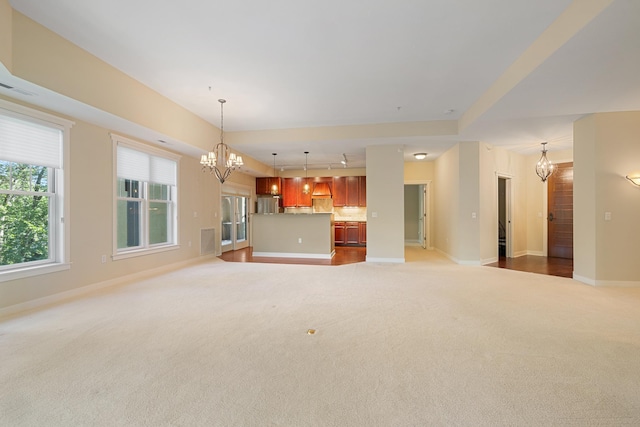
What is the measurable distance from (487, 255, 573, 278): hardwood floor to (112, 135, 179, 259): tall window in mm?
7106

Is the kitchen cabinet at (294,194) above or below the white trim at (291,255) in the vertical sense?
above

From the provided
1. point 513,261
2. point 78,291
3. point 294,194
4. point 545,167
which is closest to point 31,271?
point 78,291

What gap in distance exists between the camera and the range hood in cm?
962

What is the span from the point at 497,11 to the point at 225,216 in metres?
7.66

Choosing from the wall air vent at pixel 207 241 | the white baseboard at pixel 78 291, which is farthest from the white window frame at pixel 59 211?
the wall air vent at pixel 207 241

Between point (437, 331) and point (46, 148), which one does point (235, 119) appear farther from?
point (437, 331)

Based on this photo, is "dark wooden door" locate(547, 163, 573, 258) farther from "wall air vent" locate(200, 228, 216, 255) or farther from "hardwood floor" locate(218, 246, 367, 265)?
"wall air vent" locate(200, 228, 216, 255)

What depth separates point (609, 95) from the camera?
3.66m

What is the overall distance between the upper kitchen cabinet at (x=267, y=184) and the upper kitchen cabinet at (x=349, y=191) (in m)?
2.01

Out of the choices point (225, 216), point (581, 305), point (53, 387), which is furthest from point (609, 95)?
point (225, 216)

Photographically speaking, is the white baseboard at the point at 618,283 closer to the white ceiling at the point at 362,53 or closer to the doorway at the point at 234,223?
the white ceiling at the point at 362,53

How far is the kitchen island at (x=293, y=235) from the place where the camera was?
7234 mm

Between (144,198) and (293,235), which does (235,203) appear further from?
(144,198)

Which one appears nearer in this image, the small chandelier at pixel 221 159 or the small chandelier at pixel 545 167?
the small chandelier at pixel 221 159
